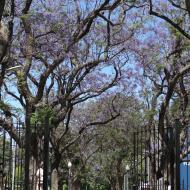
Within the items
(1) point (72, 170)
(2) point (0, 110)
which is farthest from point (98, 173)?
(2) point (0, 110)

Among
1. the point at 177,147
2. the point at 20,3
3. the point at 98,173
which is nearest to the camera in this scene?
the point at 177,147

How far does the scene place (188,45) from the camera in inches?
750

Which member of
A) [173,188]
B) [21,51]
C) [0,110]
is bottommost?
[173,188]

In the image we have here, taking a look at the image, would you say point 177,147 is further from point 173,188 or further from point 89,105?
point 89,105

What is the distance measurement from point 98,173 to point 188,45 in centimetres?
4149

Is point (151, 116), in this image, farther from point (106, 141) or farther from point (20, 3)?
point (106, 141)

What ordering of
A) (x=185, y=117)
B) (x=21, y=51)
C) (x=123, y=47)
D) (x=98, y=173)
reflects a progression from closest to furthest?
(x=21, y=51), (x=185, y=117), (x=123, y=47), (x=98, y=173)

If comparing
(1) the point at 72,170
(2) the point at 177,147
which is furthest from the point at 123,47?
(1) the point at 72,170

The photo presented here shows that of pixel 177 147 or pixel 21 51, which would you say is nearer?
pixel 177 147

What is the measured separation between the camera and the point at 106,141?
43.6m

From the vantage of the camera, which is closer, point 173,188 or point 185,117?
point 173,188

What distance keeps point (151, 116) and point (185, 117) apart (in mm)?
1557

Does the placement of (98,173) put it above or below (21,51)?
below

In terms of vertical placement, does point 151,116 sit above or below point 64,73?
below
